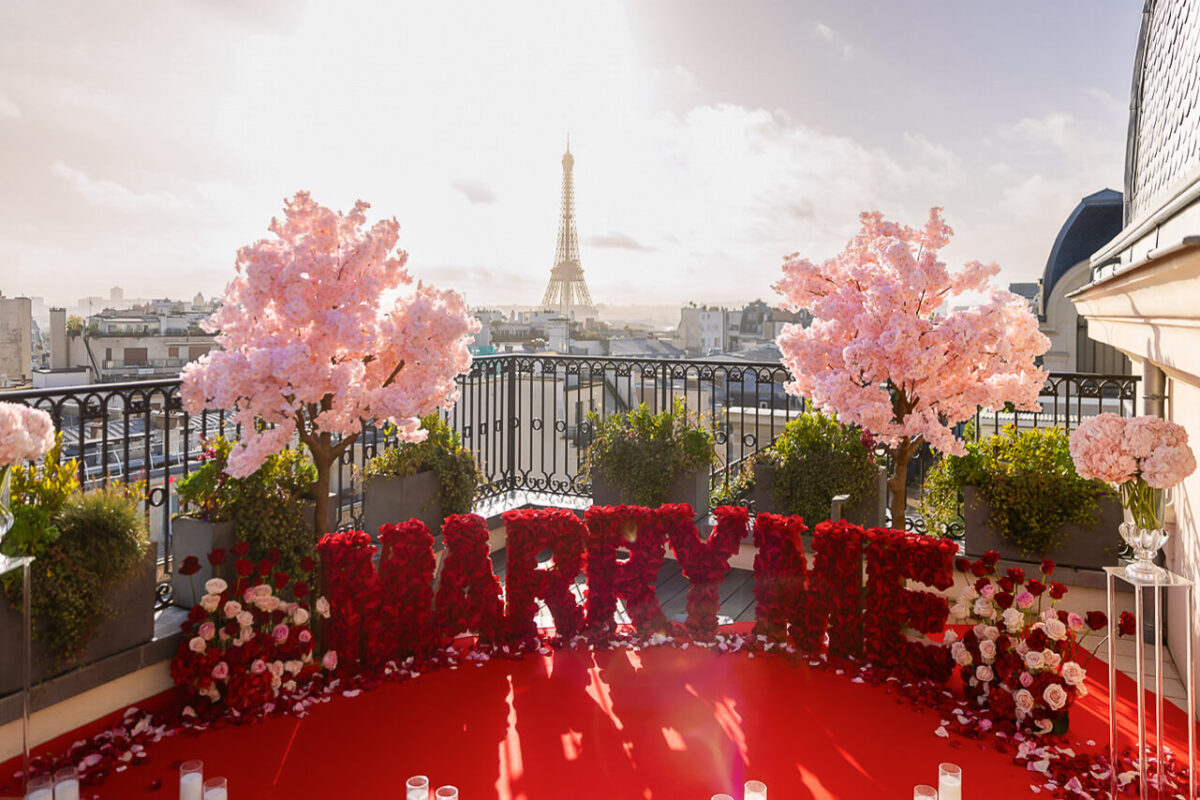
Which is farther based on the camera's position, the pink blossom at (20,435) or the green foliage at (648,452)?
the green foliage at (648,452)

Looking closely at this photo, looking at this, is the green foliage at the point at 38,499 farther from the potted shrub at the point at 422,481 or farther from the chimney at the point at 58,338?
the chimney at the point at 58,338

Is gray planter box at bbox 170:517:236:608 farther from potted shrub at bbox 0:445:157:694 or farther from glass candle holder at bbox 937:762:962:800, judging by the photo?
Answer: glass candle holder at bbox 937:762:962:800

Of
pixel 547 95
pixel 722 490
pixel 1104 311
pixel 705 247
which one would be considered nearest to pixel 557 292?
pixel 705 247

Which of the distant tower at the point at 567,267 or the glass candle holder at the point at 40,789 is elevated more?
the distant tower at the point at 567,267

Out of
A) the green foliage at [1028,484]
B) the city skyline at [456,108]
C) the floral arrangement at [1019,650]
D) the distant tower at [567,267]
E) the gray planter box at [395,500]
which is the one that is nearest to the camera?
the floral arrangement at [1019,650]

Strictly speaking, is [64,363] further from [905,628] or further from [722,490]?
[905,628]

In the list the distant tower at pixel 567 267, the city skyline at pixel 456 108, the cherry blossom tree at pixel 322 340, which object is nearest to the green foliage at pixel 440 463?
the cherry blossom tree at pixel 322 340

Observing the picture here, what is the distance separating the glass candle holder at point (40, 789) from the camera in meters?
2.32

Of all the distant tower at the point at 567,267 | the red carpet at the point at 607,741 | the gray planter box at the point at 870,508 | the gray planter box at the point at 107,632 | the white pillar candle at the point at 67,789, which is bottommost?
the red carpet at the point at 607,741

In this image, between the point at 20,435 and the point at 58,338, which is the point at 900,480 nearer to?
the point at 20,435

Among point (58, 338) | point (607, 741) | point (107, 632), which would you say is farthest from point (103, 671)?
point (58, 338)

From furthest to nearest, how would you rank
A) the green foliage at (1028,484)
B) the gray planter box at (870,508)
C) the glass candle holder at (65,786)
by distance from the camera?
1. the gray planter box at (870,508)
2. the green foliage at (1028,484)
3. the glass candle holder at (65,786)

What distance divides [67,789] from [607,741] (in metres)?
1.99

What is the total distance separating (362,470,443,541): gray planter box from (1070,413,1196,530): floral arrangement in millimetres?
3956
